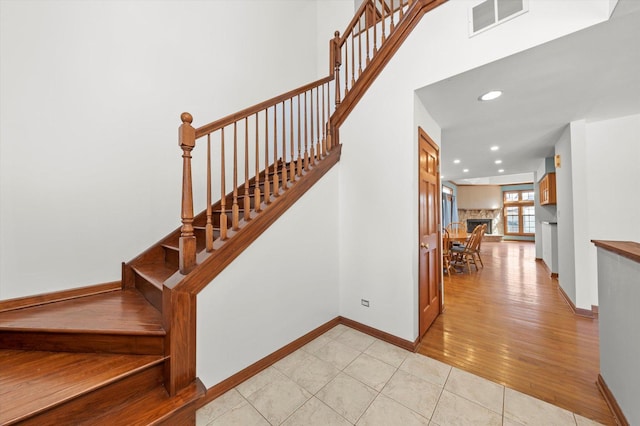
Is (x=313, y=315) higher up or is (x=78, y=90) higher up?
(x=78, y=90)

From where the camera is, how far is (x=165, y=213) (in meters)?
2.46

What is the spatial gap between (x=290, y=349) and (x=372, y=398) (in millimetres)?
814

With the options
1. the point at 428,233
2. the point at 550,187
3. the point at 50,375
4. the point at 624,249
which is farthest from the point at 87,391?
the point at 550,187

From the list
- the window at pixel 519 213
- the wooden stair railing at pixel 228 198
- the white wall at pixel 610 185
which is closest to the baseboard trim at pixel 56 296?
the wooden stair railing at pixel 228 198

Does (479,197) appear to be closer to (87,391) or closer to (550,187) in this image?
Answer: (550,187)

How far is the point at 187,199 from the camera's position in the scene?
5.01 feet

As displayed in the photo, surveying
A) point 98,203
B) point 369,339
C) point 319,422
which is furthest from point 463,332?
point 98,203

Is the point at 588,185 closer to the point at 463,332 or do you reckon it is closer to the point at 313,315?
the point at 463,332

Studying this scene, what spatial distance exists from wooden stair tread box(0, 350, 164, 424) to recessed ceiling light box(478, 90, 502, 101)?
338 cm

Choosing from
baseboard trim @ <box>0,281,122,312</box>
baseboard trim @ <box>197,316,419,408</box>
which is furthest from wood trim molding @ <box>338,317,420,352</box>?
baseboard trim @ <box>0,281,122,312</box>

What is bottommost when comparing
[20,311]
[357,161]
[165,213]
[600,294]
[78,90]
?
[20,311]

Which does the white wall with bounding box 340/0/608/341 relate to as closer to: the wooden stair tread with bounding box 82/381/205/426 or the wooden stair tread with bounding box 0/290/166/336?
the wooden stair tread with bounding box 82/381/205/426

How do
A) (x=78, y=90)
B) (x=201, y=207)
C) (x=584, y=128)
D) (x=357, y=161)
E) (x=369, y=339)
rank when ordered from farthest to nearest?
Answer: (x=584, y=128) < (x=201, y=207) < (x=357, y=161) < (x=369, y=339) < (x=78, y=90)

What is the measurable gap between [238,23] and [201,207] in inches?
93.9
